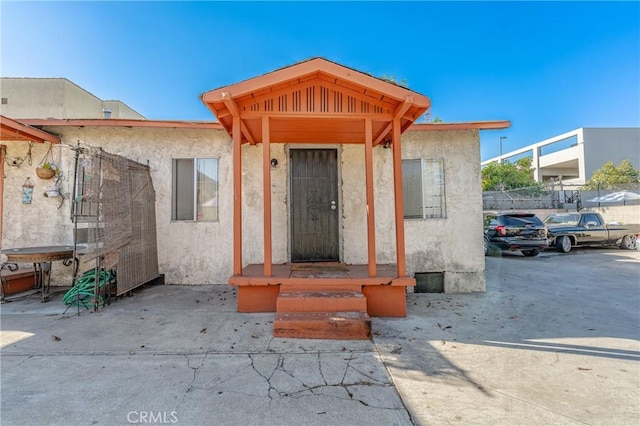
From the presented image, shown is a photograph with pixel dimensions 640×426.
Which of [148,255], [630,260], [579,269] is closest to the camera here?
[148,255]

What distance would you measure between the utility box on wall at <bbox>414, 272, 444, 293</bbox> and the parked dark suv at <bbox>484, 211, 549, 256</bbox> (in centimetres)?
532

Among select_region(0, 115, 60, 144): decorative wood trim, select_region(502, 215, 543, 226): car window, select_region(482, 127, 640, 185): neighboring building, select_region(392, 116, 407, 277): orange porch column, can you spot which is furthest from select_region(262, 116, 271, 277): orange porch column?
select_region(482, 127, 640, 185): neighboring building

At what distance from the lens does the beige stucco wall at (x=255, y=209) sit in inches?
221

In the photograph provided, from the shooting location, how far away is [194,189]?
5.80 m

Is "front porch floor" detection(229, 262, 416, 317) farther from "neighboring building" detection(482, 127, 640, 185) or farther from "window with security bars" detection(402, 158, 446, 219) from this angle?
"neighboring building" detection(482, 127, 640, 185)

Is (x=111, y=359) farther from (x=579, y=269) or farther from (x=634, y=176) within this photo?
(x=634, y=176)

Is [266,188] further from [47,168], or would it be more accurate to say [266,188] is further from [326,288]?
[47,168]

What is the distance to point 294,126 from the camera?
474 cm

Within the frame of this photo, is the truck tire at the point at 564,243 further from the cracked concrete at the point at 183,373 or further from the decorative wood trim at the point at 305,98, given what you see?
the cracked concrete at the point at 183,373

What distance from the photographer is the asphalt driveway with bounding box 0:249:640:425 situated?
2.11m

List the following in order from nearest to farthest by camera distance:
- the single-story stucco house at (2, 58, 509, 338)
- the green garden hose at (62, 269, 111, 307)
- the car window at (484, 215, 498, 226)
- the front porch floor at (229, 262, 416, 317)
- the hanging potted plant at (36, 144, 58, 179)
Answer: the front porch floor at (229, 262, 416, 317) → the green garden hose at (62, 269, 111, 307) → the hanging potted plant at (36, 144, 58, 179) → the single-story stucco house at (2, 58, 509, 338) → the car window at (484, 215, 498, 226)

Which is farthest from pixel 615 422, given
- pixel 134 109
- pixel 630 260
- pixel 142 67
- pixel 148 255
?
pixel 134 109

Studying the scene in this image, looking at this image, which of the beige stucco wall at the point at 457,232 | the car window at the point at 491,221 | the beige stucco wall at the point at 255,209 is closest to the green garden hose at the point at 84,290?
the beige stucco wall at the point at 255,209

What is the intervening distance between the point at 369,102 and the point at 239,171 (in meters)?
2.19
